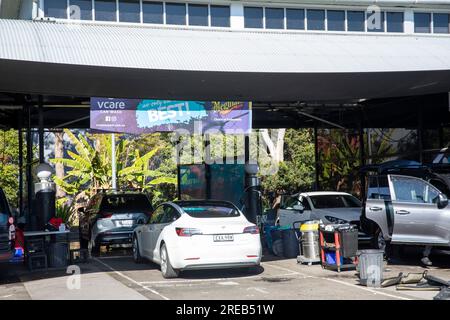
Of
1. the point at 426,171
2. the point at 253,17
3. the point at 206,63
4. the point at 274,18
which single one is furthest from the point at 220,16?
the point at 426,171

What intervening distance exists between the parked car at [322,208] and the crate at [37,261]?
629 cm

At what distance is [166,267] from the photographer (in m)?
11.1

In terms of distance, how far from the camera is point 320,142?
25250 mm

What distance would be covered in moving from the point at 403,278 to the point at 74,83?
8290 millimetres

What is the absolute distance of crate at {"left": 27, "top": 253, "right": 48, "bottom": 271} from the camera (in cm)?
1266

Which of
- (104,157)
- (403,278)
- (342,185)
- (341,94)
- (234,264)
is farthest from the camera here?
(104,157)

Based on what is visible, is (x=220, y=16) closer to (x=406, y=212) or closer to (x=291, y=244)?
(x=291, y=244)

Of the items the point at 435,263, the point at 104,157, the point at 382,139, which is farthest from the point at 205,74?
the point at 104,157

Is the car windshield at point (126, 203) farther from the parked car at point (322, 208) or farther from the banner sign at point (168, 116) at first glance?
the parked car at point (322, 208)

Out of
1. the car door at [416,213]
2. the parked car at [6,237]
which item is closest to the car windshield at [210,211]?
the parked car at [6,237]

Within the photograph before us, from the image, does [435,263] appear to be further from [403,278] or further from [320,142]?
[320,142]

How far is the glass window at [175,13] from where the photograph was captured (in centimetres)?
2197

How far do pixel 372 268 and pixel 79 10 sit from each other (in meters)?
15.3

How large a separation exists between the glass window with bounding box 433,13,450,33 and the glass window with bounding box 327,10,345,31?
453cm
